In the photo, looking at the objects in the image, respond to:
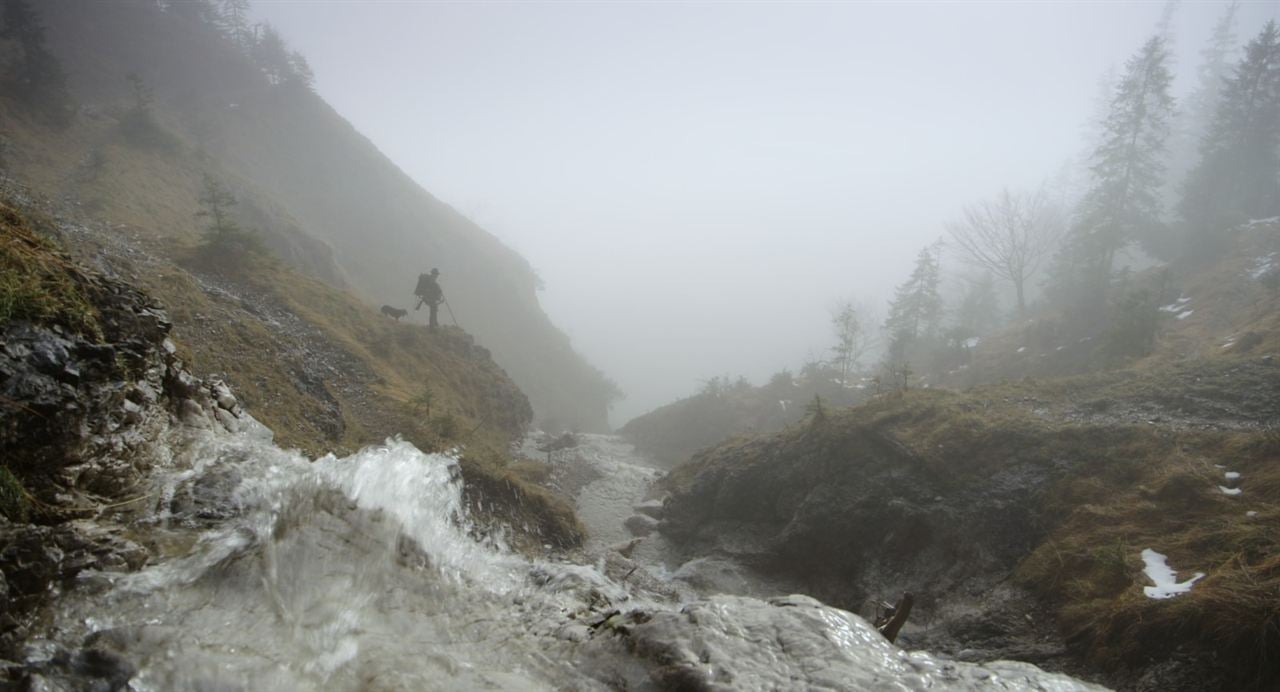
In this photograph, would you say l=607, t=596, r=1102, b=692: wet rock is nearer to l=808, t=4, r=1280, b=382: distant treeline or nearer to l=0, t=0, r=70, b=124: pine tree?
l=808, t=4, r=1280, b=382: distant treeline

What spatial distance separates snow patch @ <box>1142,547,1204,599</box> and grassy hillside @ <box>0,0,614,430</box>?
34.8m

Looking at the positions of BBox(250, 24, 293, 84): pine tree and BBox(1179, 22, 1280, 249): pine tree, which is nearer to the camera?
BBox(1179, 22, 1280, 249): pine tree

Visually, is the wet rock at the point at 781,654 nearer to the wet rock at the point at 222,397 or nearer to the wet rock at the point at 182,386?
the wet rock at the point at 182,386

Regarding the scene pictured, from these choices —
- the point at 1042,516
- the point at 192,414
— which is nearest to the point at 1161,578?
the point at 1042,516

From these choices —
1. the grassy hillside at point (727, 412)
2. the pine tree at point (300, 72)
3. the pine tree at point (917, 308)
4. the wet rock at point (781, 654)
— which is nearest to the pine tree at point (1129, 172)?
the pine tree at point (917, 308)

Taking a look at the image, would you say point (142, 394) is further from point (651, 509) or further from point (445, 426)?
point (651, 509)

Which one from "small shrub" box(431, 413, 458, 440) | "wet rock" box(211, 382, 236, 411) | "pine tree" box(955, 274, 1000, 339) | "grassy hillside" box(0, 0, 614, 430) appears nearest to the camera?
"wet rock" box(211, 382, 236, 411)

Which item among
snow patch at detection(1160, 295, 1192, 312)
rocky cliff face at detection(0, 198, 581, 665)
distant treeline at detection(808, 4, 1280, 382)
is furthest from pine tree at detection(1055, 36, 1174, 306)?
rocky cliff face at detection(0, 198, 581, 665)

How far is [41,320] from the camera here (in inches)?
174

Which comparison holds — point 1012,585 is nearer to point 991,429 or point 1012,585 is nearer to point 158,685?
point 991,429

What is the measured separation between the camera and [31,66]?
1038 inches

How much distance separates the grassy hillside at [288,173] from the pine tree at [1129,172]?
4067 centimetres

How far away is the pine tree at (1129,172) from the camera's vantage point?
3319 centimetres

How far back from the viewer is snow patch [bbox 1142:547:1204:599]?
285 inches
